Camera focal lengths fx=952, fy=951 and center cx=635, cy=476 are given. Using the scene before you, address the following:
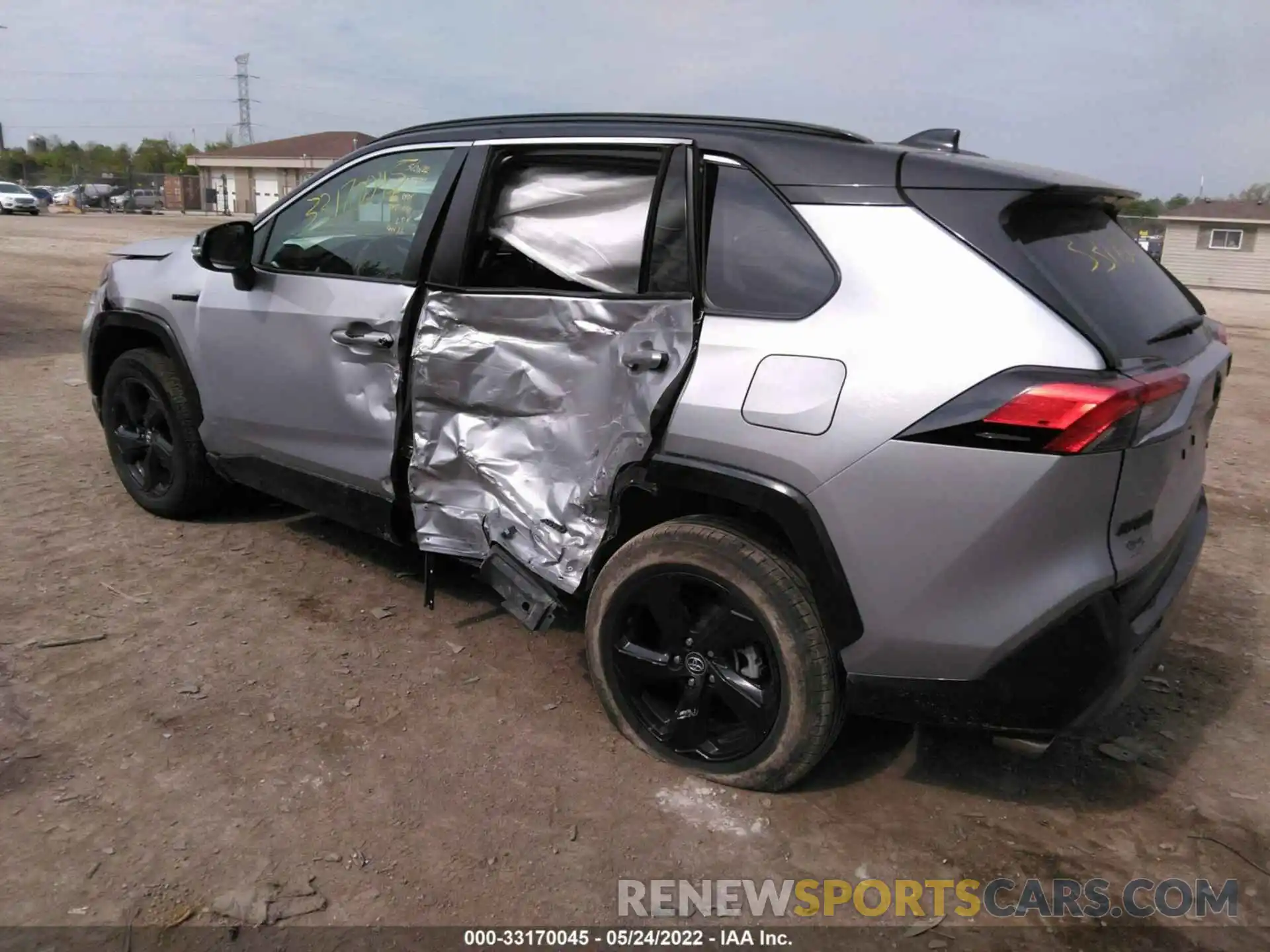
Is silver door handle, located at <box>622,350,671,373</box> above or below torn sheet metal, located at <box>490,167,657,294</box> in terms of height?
below

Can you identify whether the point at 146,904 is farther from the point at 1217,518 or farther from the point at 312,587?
the point at 1217,518

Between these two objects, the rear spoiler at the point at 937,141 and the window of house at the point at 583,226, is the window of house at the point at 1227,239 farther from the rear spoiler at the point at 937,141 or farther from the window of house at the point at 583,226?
the window of house at the point at 583,226

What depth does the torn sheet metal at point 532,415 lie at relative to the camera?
2963 millimetres

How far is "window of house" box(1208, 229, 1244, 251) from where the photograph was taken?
36875mm

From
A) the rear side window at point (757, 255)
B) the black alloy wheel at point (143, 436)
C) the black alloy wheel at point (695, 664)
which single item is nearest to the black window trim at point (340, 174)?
the black alloy wheel at point (143, 436)

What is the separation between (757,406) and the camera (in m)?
2.59

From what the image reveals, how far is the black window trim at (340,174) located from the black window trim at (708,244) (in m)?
1.08

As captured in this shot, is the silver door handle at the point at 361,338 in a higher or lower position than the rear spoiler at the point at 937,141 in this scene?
lower

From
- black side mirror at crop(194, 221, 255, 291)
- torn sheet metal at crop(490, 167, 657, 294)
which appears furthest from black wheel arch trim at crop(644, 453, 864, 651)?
black side mirror at crop(194, 221, 255, 291)

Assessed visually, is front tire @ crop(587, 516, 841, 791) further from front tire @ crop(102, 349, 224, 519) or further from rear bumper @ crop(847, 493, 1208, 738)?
front tire @ crop(102, 349, 224, 519)

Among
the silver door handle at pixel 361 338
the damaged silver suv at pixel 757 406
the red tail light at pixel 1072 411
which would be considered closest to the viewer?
the red tail light at pixel 1072 411

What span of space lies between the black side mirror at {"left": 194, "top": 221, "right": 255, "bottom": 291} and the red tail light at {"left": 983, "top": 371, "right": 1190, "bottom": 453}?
3.11 meters

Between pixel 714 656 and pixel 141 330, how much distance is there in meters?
3.37

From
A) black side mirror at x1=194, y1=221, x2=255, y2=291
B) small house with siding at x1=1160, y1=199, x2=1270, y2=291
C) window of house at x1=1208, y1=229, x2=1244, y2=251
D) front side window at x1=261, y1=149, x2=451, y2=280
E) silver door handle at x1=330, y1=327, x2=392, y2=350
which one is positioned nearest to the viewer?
silver door handle at x1=330, y1=327, x2=392, y2=350
